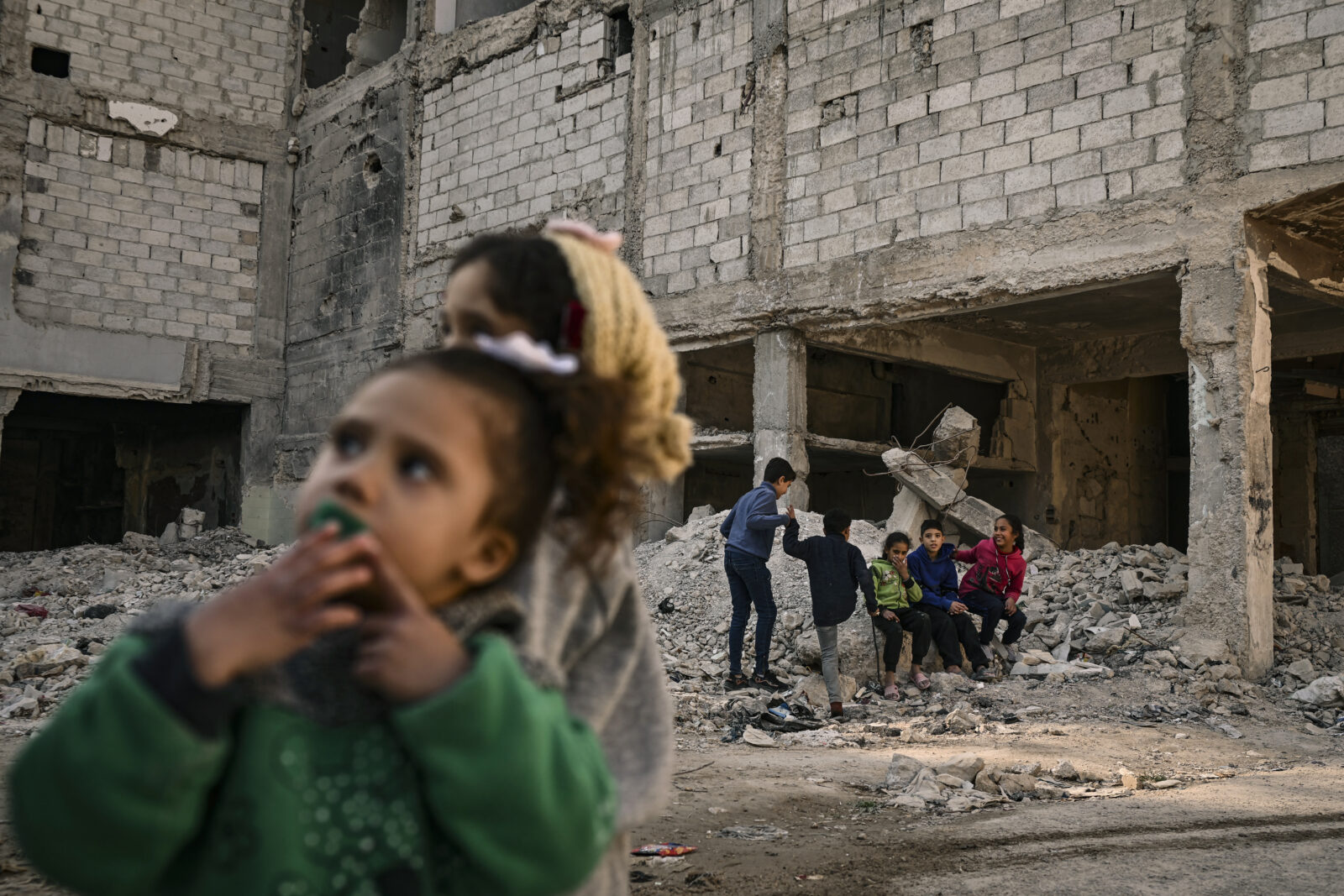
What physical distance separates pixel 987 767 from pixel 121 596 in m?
9.66

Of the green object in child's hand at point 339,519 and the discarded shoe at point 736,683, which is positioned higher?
the green object in child's hand at point 339,519

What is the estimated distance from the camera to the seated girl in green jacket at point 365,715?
0.84 metres

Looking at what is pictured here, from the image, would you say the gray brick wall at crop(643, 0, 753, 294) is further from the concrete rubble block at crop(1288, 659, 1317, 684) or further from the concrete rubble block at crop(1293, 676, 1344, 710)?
the concrete rubble block at crop(1293, 676, 1344, 710)

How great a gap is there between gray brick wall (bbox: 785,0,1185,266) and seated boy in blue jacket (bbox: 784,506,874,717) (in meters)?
3.24

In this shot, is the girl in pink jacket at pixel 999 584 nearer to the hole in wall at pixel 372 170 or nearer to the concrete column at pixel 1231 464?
the concrete column at pixel 1231 464

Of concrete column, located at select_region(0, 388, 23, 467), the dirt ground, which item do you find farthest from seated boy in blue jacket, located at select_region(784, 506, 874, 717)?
concrete column, located at select_region(0, 388, 23, 467)

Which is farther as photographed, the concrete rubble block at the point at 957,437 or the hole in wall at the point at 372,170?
the hole in wall at the point at 372,170

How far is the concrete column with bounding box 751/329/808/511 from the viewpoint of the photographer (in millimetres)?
10148

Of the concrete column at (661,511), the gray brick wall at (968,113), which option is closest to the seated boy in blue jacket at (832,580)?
the gray brick wall at (968,113)

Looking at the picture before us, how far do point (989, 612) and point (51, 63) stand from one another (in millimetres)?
13929

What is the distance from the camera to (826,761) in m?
5.26

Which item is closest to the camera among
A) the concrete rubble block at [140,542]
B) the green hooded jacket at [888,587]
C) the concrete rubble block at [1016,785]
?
the concrete rubble block at [1016,785]

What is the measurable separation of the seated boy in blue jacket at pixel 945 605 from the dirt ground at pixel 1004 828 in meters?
1.88

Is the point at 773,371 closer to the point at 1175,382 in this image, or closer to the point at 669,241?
the point at 669,241
